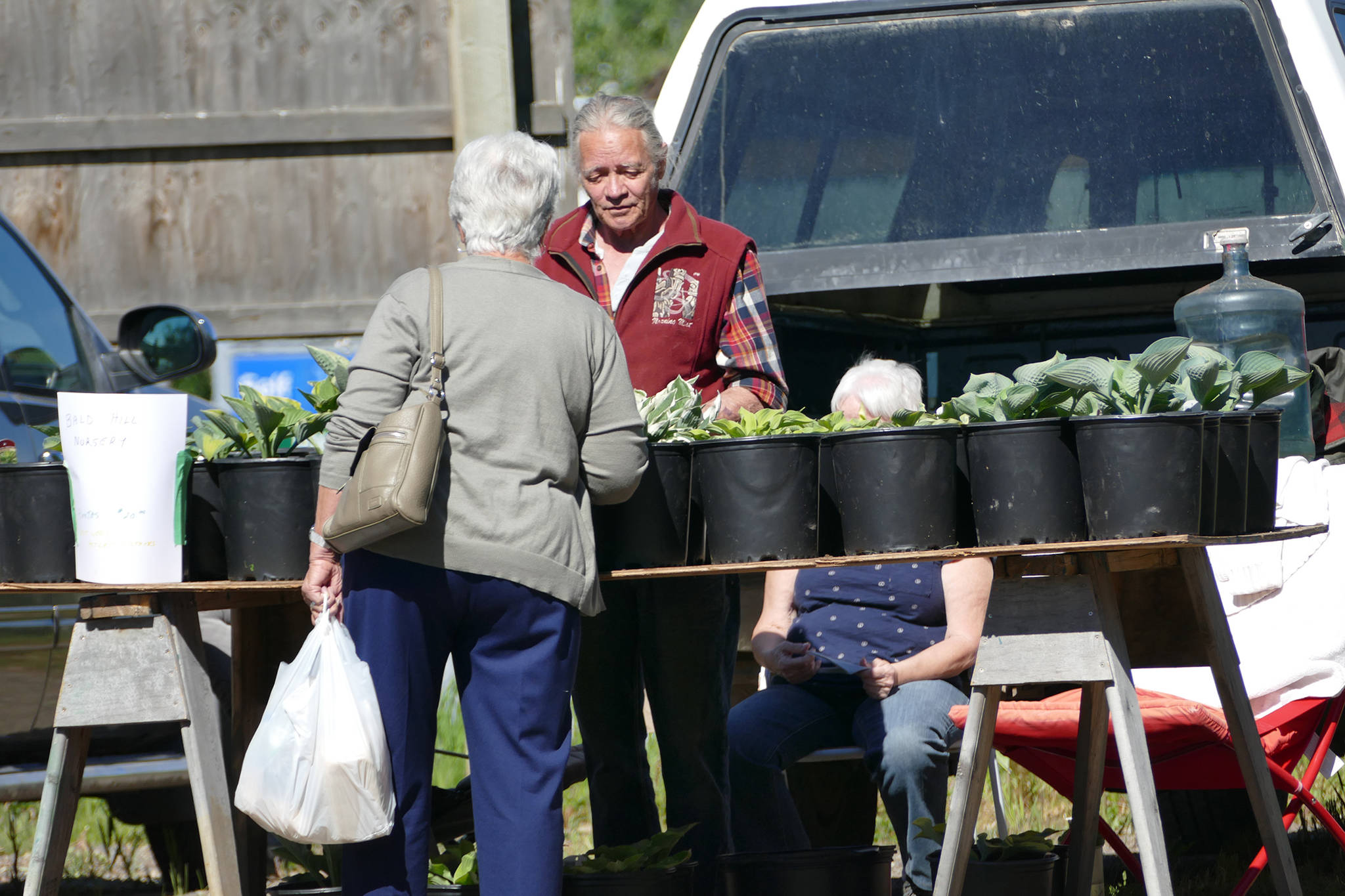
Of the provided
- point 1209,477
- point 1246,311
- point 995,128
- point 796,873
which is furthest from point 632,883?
point 995,128

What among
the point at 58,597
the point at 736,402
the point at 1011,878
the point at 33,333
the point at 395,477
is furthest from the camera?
the point at 33,333

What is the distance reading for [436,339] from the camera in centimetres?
233

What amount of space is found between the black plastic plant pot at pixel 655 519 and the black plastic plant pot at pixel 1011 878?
2.79 feet

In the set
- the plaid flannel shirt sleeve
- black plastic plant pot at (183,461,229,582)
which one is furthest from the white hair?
black plastic plant pot at (183,461,229,582)

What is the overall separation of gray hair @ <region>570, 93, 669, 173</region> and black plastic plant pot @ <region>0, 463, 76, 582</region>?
1.17 metres

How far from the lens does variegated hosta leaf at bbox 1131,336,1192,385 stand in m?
2.44

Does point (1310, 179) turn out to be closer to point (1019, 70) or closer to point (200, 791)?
point (1019, 70)

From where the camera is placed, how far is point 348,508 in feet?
7.48

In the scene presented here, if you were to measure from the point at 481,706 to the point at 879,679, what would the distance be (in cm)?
113

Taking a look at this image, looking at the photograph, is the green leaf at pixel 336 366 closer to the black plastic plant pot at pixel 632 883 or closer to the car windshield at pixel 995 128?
the black plastic plant pot at pixel 632 883

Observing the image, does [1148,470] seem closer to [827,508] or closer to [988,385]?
[988,385]

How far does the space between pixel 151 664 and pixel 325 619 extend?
1.62 feet

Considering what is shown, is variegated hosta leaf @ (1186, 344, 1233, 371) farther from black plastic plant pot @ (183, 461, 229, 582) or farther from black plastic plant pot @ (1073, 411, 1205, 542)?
black plastic plant pot @ (183, 461, 229, 582)

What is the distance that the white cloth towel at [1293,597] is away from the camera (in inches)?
128
